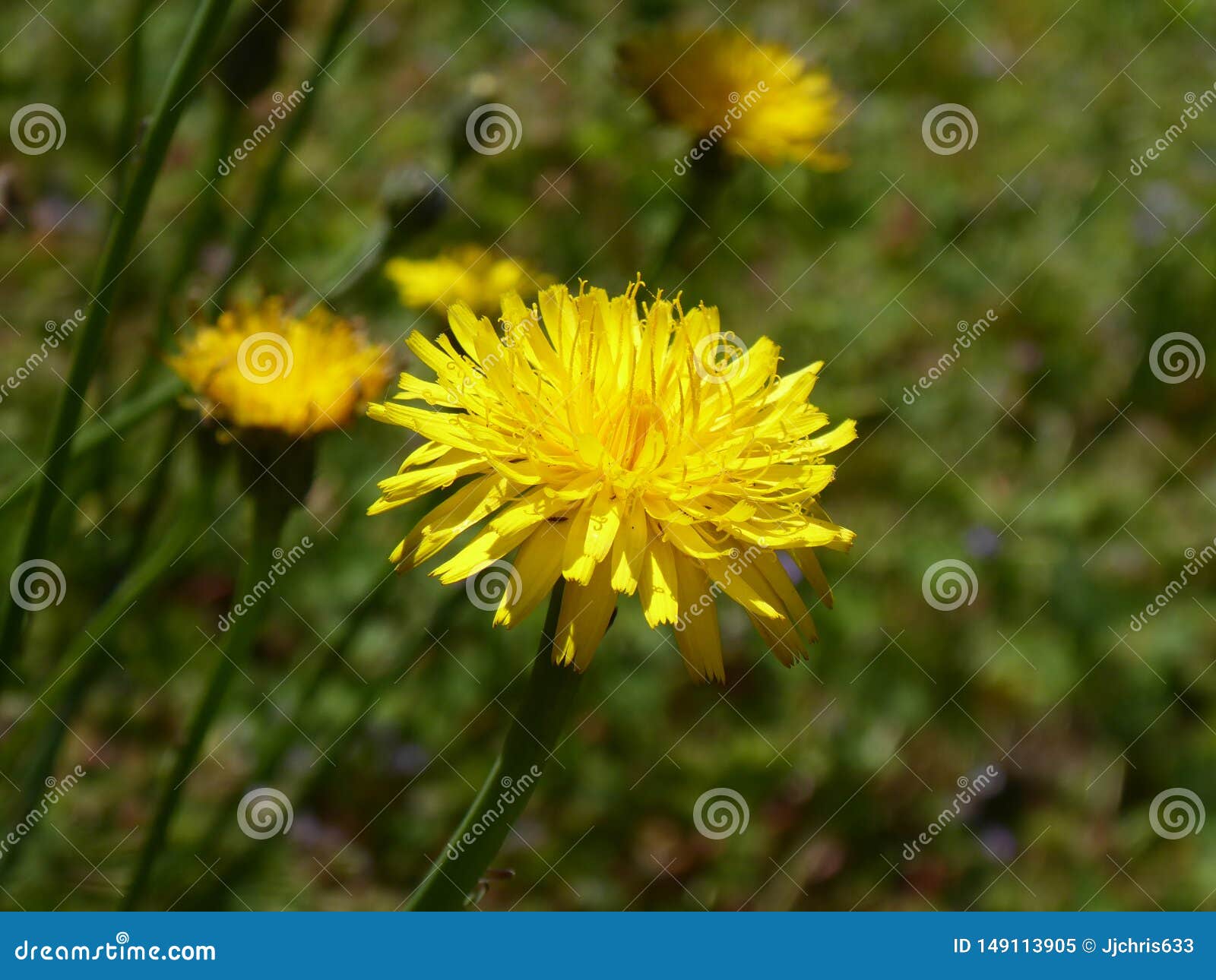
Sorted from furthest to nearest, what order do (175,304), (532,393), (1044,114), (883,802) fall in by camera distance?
(1044,114) < (883,802) < (175,304) < (532,393)

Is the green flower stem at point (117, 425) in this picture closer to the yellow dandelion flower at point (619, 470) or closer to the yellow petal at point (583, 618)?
the yellow dandelion flower at point (619, 470)

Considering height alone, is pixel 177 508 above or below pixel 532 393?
below

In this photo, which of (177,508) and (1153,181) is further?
(1153,181)

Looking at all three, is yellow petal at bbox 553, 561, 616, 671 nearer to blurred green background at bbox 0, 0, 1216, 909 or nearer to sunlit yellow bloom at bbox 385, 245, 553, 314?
blurred green background at bbox 0, 0, 1216, 909

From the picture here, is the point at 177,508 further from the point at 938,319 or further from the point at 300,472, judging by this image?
the point at 938,319

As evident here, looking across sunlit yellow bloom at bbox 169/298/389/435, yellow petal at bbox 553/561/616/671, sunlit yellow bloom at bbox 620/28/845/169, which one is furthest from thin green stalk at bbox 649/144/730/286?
yellow petal at bbox 553/561/616/671

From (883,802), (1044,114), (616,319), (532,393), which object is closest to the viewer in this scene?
(532,393)

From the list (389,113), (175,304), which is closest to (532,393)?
(175,304)
